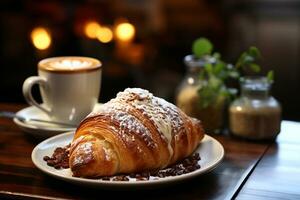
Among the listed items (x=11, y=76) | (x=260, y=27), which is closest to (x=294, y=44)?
(x=260, y=27)

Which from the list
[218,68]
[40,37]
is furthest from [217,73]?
[40,37]

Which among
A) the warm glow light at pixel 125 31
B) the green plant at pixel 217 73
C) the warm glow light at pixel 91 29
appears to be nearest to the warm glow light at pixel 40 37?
the warm glow light at pixel 91 29

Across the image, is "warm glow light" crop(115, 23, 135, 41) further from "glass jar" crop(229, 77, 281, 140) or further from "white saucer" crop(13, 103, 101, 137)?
"glass jar" crop(229, 77, 281, 140)

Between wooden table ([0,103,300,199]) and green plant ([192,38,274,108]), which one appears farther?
green plant ([192,38,274,108])

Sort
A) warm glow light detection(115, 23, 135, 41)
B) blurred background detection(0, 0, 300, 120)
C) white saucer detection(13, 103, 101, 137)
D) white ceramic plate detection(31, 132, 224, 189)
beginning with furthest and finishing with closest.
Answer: warm glow light detection(115, 23, 135, 41)
blurred background detection(0, 0, 300, 120)
white saucer detection(13, 103, 101, 137)
white ceramic plate detection(31, 132, 224, 189)

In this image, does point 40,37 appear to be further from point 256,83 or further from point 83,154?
point 83,154

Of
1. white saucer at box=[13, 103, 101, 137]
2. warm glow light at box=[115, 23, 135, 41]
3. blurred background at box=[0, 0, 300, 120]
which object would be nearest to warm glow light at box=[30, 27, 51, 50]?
blurred background at box=[0, 0, 300, 120]
